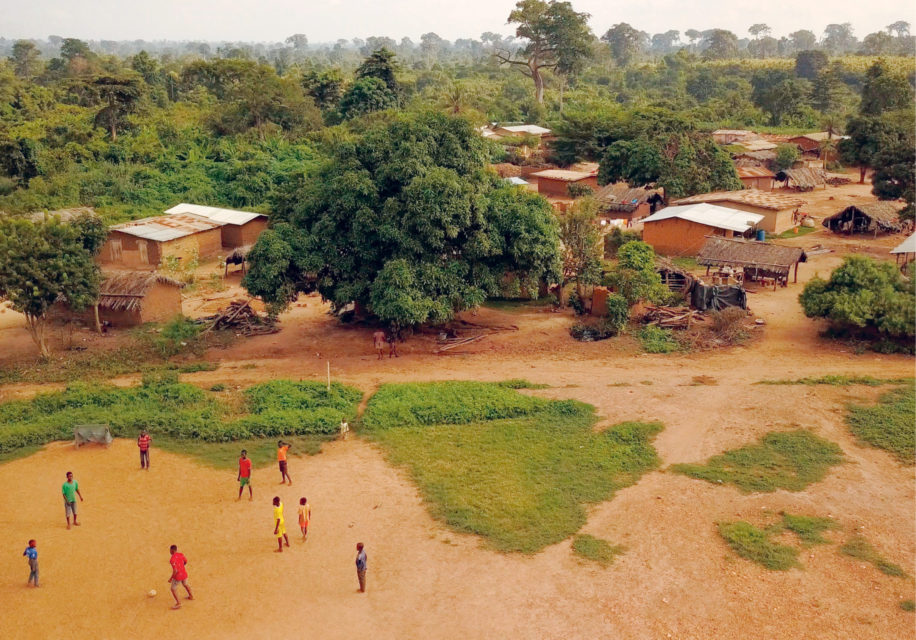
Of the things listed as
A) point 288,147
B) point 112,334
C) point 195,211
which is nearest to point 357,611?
point 112,334

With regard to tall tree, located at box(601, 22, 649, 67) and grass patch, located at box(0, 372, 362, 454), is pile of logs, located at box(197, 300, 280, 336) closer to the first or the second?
grass patch, located at box(0, 372, 362, 454)

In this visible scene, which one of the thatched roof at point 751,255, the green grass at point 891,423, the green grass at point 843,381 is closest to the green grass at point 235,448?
the green grass at point 843,381

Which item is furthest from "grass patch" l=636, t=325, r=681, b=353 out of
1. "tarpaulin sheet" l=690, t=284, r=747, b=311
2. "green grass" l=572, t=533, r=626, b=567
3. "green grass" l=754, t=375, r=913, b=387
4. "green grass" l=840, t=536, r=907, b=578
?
"green grass" l=572, t=533, r=626, b=567

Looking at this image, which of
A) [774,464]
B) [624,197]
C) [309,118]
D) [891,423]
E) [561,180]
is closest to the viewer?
[774,464]

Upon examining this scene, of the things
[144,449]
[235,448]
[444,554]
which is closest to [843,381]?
[444,554]

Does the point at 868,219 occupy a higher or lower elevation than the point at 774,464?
higher

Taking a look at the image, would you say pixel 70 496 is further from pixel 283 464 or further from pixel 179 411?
pixel 179 411

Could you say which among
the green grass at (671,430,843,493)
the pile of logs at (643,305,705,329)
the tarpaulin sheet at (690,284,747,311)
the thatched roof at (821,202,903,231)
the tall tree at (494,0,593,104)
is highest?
the tall tree at (494,0,593,104)
